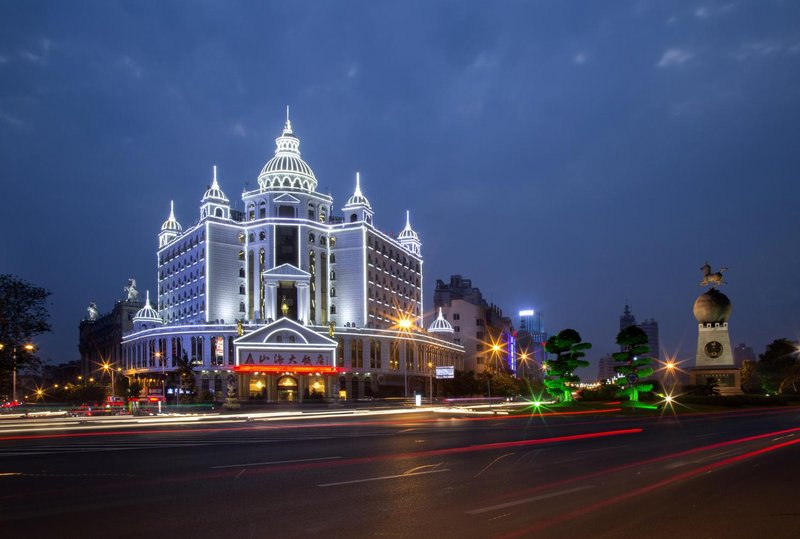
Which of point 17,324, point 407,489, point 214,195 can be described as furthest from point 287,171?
point 407,489

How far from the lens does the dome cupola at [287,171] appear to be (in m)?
112

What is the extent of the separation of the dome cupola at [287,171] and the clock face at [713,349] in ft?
222

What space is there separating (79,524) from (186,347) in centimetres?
9195

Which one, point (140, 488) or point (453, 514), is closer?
point (453, 514)

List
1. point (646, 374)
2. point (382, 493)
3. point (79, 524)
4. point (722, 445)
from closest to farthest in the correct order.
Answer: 1. point (79, 524)
2. point (382, 493)
3. point (722, 445)
4. point (646, 374)

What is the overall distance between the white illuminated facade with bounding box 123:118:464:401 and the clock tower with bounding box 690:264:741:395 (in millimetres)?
46646

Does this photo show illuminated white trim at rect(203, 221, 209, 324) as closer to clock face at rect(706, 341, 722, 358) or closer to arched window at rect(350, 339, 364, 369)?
arched window at rect(350, 339, 364, 369)

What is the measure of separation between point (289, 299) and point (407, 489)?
94702 mm

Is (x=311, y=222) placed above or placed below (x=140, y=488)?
above

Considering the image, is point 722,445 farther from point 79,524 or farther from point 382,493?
point 79,524

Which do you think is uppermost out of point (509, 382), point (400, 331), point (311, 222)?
point (311, 222)

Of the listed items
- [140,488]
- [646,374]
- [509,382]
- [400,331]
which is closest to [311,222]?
[400,331]

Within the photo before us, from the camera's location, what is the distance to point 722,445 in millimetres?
23281

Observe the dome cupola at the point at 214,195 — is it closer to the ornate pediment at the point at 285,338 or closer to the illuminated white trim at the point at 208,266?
the illuminated white trim at the point at 208,266
